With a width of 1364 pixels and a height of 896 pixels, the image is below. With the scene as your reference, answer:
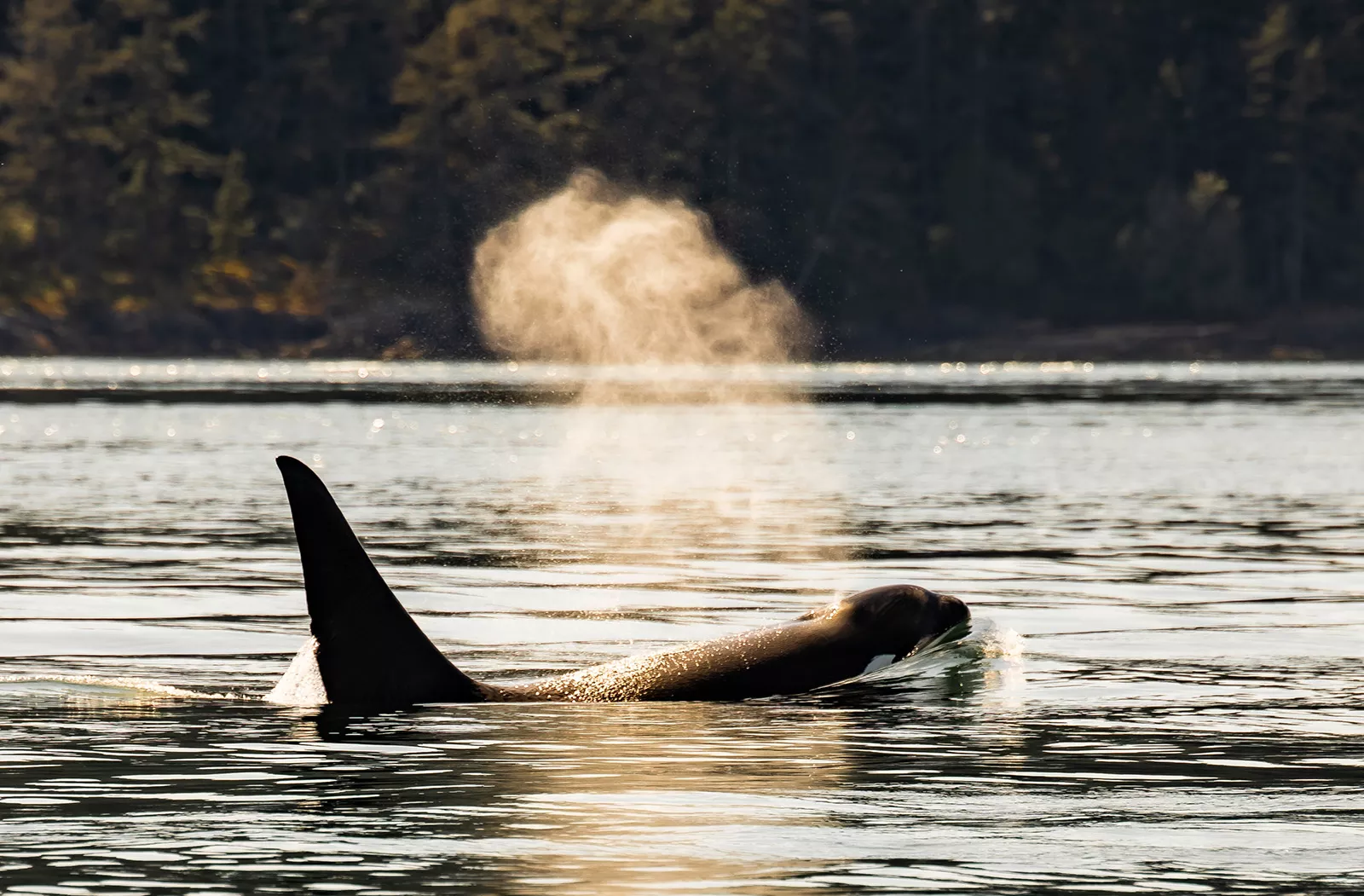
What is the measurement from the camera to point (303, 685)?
19.6m

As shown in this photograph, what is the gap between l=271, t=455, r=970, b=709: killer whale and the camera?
18.1 metres

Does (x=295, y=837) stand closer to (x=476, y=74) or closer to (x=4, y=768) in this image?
(x=4, y=768)

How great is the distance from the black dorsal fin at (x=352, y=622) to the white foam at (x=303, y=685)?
0.19 m

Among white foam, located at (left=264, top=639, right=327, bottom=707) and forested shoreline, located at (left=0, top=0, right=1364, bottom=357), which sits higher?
forested shoreline, located at (left=0, top=0, right=1364, bottom=357)

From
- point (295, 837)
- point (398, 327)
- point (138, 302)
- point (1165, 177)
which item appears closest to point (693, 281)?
point (398, 327)

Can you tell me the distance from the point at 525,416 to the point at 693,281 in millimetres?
25782

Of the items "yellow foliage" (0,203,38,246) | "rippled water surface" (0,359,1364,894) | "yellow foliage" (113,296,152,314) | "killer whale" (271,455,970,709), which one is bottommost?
"rippled water surface" (0,359,1364,894)

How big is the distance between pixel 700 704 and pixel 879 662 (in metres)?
1.69

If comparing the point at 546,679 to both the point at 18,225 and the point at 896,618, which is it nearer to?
the point at 896,618

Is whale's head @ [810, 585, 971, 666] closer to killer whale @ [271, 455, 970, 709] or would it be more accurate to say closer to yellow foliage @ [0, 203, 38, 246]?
killer whale @ [271, 455, 970, 709]

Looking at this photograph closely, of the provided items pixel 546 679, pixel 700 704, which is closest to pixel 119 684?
pixel 546 679

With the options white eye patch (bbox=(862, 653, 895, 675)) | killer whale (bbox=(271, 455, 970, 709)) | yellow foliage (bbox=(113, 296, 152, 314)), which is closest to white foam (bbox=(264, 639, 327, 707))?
killer whale (bbox=(271, 455, 970, 709))

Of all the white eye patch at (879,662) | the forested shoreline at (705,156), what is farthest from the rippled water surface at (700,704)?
the forested shoreline at (705,156)

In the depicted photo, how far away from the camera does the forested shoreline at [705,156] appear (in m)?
173
